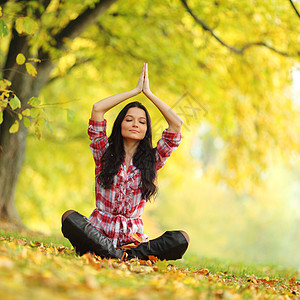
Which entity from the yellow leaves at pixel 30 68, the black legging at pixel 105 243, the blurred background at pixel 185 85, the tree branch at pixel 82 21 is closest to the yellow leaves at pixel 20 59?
the yellow leaves at pixel 30 68

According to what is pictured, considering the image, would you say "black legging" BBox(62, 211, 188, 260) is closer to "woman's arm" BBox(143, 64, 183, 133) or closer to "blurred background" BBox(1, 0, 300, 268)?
"blurred background" BBox(1, 0, 300, 268)

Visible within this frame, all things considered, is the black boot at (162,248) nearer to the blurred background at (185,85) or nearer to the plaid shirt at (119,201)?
the plaid shirt at (119,201)

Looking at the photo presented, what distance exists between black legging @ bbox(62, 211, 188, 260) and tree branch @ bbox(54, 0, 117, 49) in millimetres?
3569

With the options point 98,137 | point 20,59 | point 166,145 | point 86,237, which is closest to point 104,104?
point 98,137

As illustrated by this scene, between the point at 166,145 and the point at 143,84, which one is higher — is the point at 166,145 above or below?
below

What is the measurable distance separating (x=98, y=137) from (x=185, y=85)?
4485mm

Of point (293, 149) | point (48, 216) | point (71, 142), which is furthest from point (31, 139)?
point (293, 149)

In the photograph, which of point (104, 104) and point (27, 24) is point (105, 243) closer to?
point (104, 104)

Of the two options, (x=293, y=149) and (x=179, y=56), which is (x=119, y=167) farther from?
(x=293, y=149)

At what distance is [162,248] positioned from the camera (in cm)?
374

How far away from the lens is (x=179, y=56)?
760 centimetres

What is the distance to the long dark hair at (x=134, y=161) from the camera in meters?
3.95

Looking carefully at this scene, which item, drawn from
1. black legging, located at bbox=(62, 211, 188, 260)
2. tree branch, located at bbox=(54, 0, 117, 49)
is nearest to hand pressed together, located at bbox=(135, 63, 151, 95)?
black legging, located at bbox=(62, 211, 188, 260)

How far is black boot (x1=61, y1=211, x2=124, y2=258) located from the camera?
141 inches
